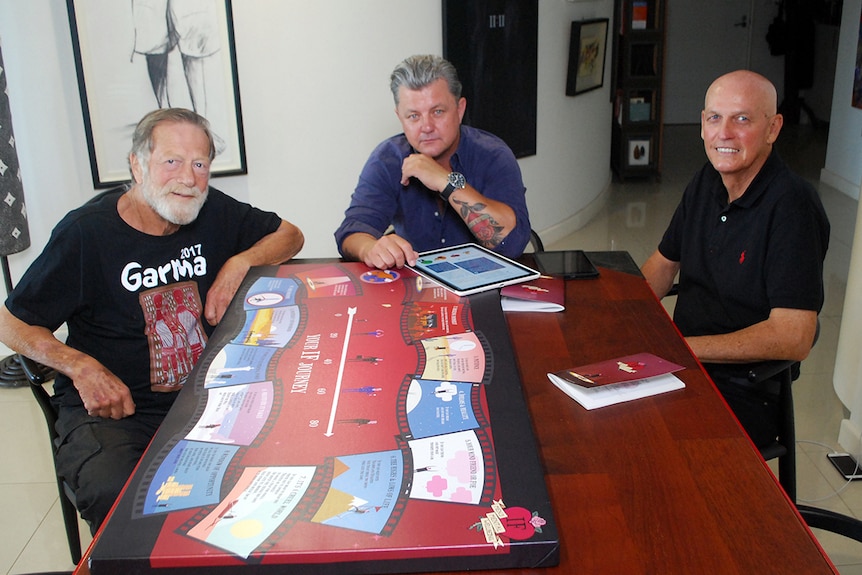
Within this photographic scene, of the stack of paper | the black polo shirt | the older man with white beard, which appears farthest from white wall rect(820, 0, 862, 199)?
the older man with white beard

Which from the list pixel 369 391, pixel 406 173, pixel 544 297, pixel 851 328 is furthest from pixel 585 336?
pixel 851 328

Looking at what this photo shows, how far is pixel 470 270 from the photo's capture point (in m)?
2.13

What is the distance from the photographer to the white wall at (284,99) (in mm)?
3520

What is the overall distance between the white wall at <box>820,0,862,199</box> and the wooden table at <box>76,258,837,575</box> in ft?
18.5

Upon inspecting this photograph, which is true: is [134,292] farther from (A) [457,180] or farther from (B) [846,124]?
(B) [846,124]

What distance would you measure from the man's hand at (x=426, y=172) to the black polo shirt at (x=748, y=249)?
73cm

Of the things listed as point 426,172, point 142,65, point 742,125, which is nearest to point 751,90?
point 742,125

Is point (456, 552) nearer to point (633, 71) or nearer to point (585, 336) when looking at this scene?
point (585, 336)

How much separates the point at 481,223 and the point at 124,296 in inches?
41.9

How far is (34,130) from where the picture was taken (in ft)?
11.8

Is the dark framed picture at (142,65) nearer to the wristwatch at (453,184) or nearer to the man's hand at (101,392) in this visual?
the wristwatch at (453,184)

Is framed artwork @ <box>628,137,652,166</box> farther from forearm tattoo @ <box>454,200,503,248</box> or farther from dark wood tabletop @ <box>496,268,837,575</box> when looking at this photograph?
dark wood tabletop @ <box>496,268,837,575</box>

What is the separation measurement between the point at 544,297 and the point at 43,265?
49.9 inches

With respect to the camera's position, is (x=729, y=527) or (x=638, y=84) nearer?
(x=729, y=527)
